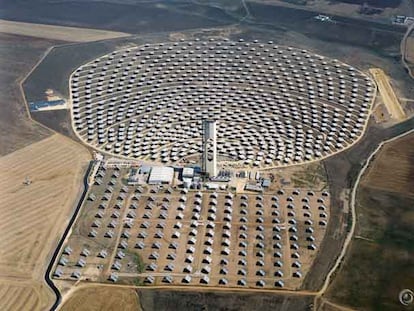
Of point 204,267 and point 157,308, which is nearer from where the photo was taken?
point 157,308

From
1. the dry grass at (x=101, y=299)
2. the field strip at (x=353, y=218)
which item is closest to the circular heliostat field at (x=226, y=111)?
the field strip at (x=353, y=218)

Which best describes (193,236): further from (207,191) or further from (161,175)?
(161,175)

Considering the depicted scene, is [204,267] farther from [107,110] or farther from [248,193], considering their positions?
[107,110]

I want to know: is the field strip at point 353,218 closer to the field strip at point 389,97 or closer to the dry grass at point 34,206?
the field strip at point 389,97

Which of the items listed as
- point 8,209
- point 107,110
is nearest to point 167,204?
point 8,209

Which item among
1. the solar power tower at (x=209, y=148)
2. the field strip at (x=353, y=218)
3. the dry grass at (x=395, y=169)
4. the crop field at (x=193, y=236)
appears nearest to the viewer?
the field strip at (x=353, y=218)

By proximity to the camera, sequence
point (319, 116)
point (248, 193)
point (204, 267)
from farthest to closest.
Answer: point (319, 116) < point (248, 193) < point (204, 267)
